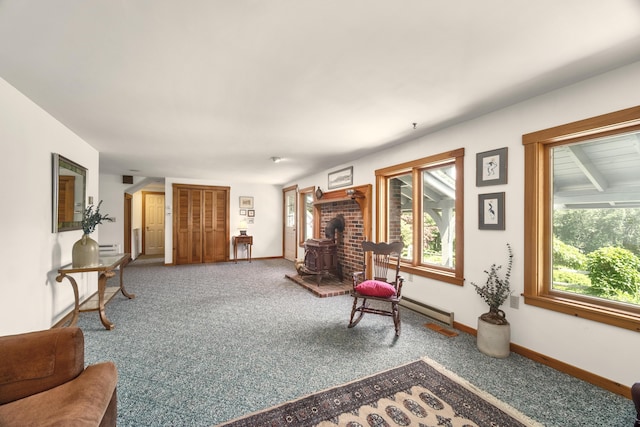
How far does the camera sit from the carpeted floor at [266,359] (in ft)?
5.73

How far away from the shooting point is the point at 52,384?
1.21m

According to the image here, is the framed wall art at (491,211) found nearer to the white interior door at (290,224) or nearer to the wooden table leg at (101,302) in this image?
the wooden table leg at (101,302)

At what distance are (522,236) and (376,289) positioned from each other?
1.43 metres

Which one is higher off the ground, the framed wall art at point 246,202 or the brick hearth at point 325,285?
the framed wall art at point 246,202

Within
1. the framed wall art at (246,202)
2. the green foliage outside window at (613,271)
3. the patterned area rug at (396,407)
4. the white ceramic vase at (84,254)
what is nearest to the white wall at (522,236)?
the green foliage outside window at (613,271)

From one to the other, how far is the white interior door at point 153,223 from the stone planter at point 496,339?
9.48 m

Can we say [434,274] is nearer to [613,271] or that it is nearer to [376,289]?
[376,289]

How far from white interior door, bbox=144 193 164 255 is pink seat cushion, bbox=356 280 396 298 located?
8327 millimetres

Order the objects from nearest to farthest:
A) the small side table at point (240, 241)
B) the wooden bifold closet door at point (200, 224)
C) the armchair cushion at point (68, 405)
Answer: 1. the armchair cushion at point (68, 405)
2. the wooden bifold closet door at point (200, 224)
3. the small side table at point (240, 241)

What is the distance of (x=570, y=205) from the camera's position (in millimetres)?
2314

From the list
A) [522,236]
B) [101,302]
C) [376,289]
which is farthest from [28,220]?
[522,236]

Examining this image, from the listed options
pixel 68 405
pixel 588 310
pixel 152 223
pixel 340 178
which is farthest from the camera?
pixel 152 223

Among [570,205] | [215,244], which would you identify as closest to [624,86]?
[570,205]

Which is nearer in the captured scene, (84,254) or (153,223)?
(84,254)
